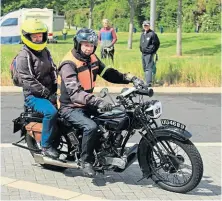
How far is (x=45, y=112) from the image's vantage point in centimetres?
575

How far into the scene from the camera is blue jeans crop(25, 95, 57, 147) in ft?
18.8

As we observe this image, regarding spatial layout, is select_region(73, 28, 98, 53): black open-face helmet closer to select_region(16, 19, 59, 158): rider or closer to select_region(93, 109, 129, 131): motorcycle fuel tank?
select_region(16, 19, 59, 158): rider

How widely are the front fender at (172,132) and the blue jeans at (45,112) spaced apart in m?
1.15

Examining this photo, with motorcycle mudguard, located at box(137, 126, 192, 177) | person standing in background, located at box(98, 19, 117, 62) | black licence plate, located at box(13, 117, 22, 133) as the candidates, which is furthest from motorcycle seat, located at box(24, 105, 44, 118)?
person standing in background, located at box(98, 19, 117, 62)

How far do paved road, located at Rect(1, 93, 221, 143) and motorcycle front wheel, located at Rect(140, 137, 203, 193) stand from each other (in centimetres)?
259

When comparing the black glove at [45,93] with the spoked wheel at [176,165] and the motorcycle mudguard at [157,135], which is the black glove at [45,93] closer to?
the motorcycle mudguard at [157,135]

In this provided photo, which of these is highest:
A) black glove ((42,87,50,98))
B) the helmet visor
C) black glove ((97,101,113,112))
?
the helmet visor

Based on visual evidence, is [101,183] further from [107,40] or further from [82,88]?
[107,40]

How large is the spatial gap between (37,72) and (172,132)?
1.73 m

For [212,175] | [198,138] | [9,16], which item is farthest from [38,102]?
[9,16]

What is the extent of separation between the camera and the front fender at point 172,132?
536 cm

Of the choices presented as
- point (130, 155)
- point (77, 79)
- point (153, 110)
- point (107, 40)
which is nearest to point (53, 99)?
point (77, 79)

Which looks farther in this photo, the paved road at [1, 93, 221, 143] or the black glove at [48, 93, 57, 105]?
the paved road at [1, 93, 221, 143]

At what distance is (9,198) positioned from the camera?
527 cm
